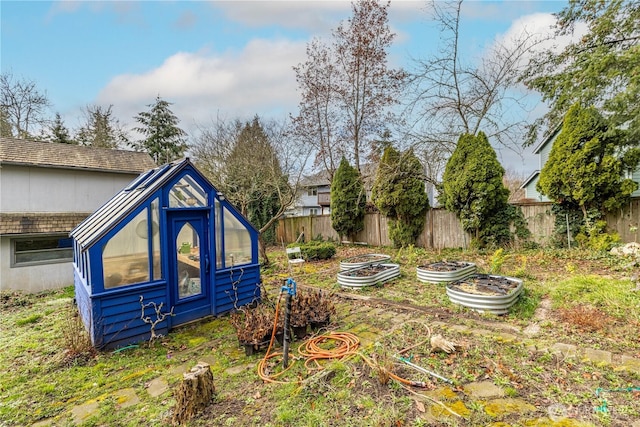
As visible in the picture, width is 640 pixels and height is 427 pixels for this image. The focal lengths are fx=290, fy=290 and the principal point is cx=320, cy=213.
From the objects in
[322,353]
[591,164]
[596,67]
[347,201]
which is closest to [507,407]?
[322,353]

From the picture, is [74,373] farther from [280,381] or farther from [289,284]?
[289,284]

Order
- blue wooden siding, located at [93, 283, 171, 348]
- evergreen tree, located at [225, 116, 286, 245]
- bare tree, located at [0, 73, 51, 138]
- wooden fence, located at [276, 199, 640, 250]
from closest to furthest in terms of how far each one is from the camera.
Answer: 1. blue wooden siding, located at [93, 283, 171, 348]
2. wooden fence, located at [276, 199, 640, 250]
3. evergreen tree, located at [225, 116, 286, 245]
4. bare tree, located at [0, 73, 51, 138]

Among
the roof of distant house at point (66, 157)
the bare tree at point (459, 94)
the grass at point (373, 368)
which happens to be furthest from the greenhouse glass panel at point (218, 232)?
the bare tree at point (459, 94)

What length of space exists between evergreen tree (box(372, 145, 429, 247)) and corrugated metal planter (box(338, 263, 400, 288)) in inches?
170

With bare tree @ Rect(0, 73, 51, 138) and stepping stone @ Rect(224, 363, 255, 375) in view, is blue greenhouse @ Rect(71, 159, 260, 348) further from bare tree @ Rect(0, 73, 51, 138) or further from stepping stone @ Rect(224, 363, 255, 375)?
bare tree @ Rect(0, 73, 51, 138)

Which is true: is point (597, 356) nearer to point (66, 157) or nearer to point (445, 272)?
point (445, 272)

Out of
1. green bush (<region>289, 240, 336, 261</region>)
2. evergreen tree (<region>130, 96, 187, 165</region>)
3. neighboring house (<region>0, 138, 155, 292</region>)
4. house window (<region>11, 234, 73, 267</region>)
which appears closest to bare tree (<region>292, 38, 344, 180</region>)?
green bush (<region>289, 240, 336, 261</region>)

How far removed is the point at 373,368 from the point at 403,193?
889cm

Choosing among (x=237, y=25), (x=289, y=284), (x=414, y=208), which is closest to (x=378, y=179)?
(x=414, y=208)

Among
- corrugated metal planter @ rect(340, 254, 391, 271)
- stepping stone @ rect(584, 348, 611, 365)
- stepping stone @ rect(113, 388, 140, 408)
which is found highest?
corrugated metal planter @ rect(340, 254, 391, 271)

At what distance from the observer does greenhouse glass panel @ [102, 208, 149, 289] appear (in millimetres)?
3994

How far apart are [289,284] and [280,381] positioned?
101 centimetres

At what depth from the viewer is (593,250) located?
7.73m

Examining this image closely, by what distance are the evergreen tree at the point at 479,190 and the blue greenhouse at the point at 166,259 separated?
7309 mm
